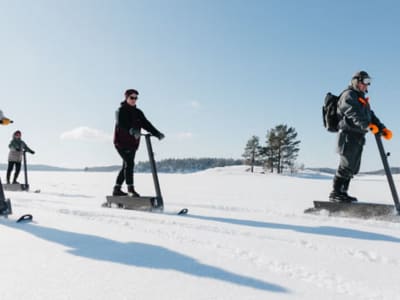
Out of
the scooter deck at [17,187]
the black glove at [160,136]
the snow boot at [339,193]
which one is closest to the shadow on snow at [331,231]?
the snow boot at [339,193]

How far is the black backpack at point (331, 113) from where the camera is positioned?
478 centimetres

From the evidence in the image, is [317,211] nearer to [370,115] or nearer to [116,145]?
[370,115]

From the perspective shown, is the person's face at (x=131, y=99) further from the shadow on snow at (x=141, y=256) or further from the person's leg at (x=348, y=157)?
the person's leg at (x=348, y=157)

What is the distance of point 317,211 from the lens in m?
4.52

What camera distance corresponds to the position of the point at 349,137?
4.61 m

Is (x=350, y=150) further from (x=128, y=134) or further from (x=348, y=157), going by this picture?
(x=128, y=134)

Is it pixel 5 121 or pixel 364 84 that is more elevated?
pixel 364 84

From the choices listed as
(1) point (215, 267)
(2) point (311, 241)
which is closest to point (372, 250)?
(2) point (311, 241)

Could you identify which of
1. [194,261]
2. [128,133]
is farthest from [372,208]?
[128,133]

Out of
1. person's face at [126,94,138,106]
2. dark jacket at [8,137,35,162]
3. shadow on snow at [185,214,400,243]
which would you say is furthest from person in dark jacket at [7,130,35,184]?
shadow on snow at [185,214,400,243]

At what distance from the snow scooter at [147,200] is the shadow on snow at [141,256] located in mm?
1823

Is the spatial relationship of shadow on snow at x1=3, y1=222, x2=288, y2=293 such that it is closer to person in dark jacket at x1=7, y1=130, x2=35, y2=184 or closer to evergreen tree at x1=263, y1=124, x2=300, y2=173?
person in dark jacket at x1=7, y1=130, x2=35, y2=184

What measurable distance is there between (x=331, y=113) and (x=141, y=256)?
3.79m

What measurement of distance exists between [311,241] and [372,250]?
17.4 inches
